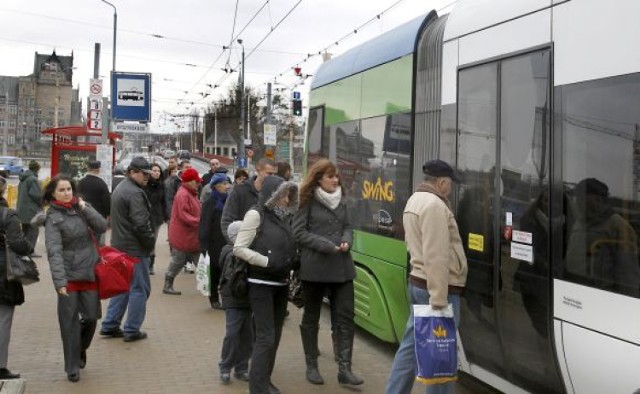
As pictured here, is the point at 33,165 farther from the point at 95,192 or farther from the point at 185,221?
the point at 185,221

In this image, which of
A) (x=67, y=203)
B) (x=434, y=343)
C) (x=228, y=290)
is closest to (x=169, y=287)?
(x=67, y=203)

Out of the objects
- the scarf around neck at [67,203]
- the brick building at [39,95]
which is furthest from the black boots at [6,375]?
the brick building at [39,95]

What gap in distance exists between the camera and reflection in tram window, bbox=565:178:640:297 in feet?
11.1

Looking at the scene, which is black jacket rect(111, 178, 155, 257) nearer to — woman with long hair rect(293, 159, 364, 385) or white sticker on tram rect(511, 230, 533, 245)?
woman with long hair rect(293, 159, 364, 385)

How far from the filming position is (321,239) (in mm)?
5250

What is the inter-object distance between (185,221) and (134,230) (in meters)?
2.25

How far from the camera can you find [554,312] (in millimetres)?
3840

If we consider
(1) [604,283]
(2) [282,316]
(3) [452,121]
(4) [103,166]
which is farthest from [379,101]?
(4) [103,166]

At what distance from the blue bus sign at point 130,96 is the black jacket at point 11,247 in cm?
1141

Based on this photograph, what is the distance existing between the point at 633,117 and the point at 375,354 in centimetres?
377

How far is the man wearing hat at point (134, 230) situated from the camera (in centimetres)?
648

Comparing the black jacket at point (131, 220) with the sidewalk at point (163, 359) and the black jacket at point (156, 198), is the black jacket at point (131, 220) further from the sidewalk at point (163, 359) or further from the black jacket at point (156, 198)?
the black jacket at point (156, 198)

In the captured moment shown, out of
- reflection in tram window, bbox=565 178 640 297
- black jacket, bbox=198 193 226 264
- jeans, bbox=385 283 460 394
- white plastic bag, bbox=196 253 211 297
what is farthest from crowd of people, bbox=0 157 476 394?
white plastic bag, bbox=196 253 211 297

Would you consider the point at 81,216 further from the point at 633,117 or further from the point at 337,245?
the point at 633,117
